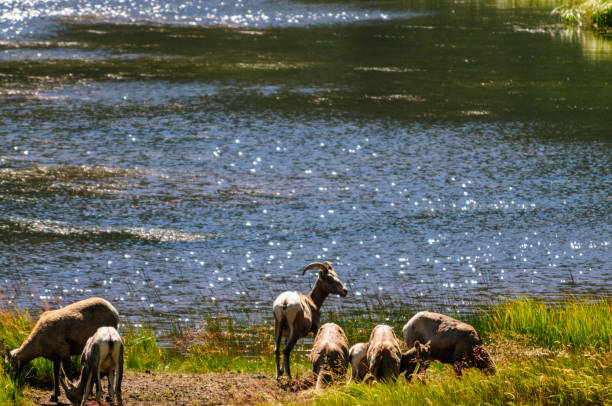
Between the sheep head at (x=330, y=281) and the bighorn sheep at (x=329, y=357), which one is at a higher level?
the sheep head at (x=330, y=281)

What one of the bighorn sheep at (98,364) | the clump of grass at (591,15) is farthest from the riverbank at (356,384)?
the clump of grass at (591,15)

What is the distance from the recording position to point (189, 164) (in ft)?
110

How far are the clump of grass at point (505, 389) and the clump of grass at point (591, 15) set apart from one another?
58.0 m

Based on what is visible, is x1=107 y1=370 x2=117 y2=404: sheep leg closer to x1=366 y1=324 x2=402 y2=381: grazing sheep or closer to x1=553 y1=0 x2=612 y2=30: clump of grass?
x1=366 y1=324 x2=402 y2=381: grazing sheep

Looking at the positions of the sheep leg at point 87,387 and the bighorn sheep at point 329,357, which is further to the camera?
the bighorn sheep at point 329,357

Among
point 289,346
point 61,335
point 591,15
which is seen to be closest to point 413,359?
point 289,346

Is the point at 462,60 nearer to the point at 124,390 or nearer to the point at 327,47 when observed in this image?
the point at 327,47

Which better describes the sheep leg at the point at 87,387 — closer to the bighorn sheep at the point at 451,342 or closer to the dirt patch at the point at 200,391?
the dirt patch at the point at 200,391

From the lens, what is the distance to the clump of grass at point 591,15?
65562 mm

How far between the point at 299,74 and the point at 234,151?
57.1 ft

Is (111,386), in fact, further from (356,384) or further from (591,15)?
(591,15)

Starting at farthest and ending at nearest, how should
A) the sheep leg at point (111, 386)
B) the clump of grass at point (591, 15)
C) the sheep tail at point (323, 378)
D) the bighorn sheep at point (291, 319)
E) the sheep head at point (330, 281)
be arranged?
the clump of grass at point (591, 15) → the sheep head at point (330, 281) → the bighorn sheep at point (291, 319) → the sheep tail at point (323, 378) → the sheep leg at point (111, 386)

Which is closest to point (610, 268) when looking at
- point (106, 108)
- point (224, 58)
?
point (106, 108)

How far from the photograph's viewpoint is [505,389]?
11.6 metres
